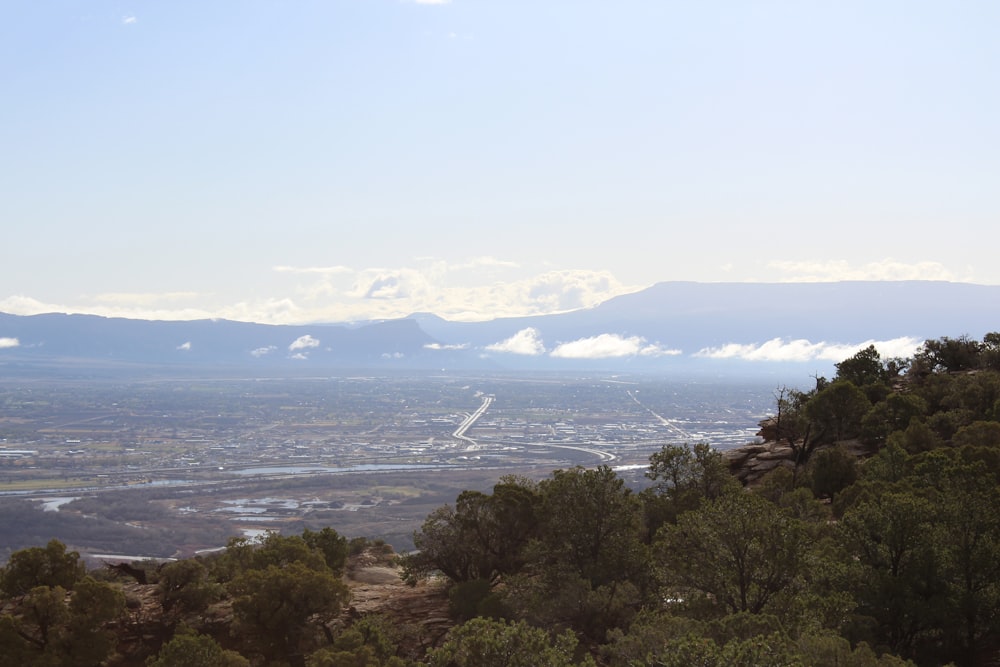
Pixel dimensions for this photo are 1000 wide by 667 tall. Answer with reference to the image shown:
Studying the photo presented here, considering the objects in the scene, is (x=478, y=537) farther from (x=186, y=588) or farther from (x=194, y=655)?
(x=194, y=655)

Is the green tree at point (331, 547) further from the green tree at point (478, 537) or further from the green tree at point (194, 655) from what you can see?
the green tree at point (194, 655)

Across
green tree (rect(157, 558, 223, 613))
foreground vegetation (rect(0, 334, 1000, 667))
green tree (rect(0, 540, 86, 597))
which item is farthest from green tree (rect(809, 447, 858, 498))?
green tree (rect(0, 540, 86, 597))

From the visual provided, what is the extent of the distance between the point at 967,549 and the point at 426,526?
21.3 meters

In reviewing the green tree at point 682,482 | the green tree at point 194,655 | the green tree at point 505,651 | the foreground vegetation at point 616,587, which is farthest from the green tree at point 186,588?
the green tree at point 682,482

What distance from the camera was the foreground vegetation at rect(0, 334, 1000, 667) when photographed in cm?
2398

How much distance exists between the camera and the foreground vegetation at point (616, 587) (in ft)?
78.7

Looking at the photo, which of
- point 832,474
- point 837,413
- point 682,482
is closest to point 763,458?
point 837,413

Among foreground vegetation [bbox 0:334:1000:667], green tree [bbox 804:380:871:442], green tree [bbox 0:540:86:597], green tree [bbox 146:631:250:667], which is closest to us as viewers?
foreground vegetation [bbox 0:334:1000:667]

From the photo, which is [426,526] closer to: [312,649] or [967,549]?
[312,649]

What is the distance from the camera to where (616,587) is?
107 feet

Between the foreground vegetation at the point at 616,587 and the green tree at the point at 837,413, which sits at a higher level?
the green tree at the point at 837,413

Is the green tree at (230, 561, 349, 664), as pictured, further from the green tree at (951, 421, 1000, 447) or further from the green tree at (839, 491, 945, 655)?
the green tree at (951, 421, 1000, 447)

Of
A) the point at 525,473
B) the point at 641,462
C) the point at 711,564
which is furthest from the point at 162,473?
the point at 711,564

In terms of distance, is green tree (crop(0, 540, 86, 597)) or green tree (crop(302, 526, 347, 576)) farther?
green tree (crop(302, 526, 347, 576))
